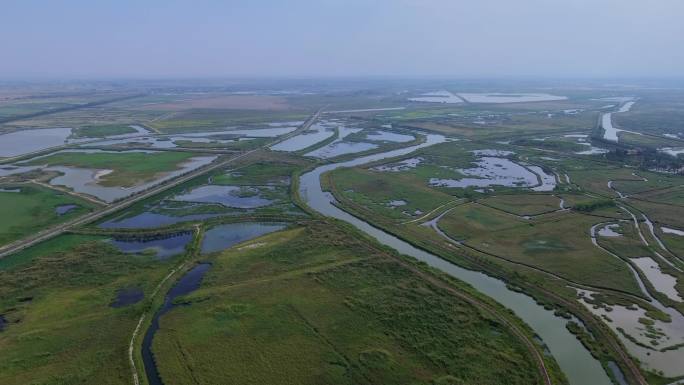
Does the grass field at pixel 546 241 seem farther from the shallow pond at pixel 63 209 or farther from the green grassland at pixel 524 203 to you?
the shallow pond at pixel 63 209

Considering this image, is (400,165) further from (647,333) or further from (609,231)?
(647,333)

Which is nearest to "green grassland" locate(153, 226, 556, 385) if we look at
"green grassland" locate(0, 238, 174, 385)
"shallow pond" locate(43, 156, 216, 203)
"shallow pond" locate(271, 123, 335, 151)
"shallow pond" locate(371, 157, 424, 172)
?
"green grassland" locate(0, 238, 174, 385)

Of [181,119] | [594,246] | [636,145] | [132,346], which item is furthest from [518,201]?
[181,119]

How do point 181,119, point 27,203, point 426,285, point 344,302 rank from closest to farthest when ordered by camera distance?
point 344,302
point 426,285
point 27,203
point 181,119

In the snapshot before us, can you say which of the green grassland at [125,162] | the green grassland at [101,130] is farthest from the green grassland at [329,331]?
the green grassland at [101,130]

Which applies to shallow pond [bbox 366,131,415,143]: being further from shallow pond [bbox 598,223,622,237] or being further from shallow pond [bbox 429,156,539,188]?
shallow pond [bbox 598,223,622,237]

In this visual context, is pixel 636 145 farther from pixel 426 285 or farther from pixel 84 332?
pixel 84 332
